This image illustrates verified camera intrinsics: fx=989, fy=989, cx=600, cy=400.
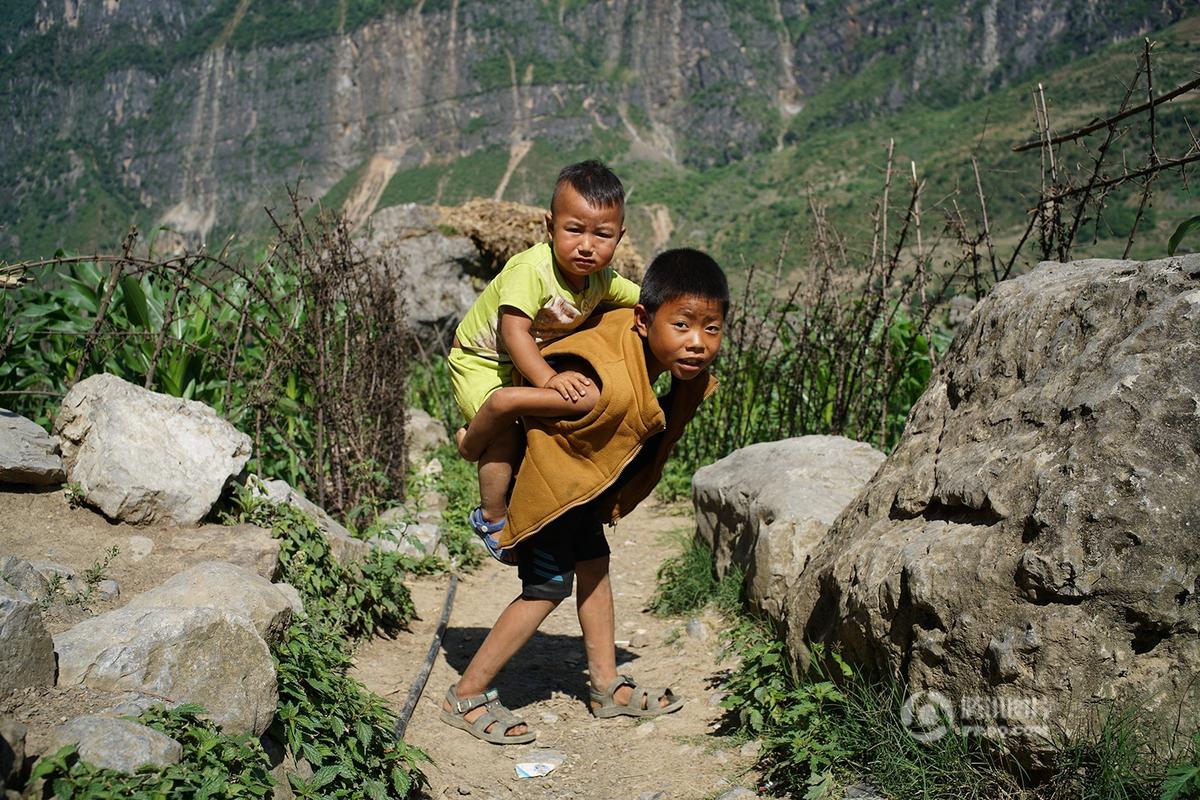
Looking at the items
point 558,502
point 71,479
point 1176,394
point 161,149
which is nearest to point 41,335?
point 71,479

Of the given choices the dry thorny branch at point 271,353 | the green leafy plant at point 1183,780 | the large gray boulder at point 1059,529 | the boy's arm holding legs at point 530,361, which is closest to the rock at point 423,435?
the dry thorny branch at point 271,353

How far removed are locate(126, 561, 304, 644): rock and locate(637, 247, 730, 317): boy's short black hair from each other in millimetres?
1328

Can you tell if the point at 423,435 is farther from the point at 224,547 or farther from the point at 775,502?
the point at 775,502

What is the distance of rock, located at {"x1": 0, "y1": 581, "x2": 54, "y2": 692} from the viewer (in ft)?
6.82

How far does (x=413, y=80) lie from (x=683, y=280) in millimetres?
115598

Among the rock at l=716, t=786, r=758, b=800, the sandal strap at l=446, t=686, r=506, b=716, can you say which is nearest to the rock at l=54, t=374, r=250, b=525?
the sandal strap at l=446, t=686, r=506, b=716

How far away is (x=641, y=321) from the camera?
2.76 m

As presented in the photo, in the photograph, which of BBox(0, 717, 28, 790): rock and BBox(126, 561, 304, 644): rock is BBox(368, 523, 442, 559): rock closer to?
BBox(126, 561, 304, 644): rock

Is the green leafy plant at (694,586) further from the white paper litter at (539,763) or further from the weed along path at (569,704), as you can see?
the white paper litter at (539,763)

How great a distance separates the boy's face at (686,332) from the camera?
263 cm

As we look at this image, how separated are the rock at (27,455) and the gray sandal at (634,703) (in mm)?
2030

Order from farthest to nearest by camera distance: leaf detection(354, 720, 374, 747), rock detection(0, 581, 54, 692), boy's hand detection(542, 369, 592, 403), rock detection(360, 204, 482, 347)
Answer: rock detection(360, 204, 482, 347) < boy's hand detection(542, 369, 592, 403) < leaf detection(354, 720, 374, 747) < rock detection(0, 581, 54, 692)

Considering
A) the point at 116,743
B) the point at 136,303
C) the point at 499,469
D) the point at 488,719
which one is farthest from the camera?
the point at 136,303

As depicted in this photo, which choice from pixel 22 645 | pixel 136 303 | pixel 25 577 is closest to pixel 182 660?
pixel 22 645
